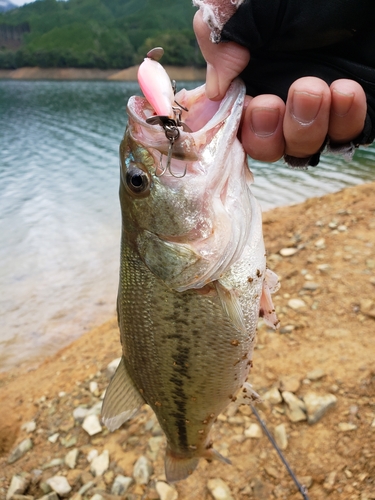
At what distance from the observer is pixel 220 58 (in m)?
1.51

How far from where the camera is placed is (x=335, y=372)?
3.31 meters

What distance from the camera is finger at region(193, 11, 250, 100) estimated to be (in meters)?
1.48

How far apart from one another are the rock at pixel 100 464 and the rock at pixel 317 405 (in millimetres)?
1632

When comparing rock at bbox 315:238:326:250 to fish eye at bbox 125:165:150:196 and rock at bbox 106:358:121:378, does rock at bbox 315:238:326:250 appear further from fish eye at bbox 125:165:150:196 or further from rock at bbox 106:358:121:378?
fish eye at bbox 125:165:150:196

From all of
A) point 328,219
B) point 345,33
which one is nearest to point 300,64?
point 345,33

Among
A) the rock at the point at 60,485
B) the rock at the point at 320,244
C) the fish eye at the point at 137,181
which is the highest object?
the fish eye at the point at 137,181

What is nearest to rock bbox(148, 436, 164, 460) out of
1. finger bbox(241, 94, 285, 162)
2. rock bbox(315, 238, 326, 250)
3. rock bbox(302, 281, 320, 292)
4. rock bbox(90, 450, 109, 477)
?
rock bbox(90, 450, 109, 477)

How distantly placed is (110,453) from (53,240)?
6.60 m

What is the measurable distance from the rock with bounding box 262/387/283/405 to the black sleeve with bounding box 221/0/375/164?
2.25 m

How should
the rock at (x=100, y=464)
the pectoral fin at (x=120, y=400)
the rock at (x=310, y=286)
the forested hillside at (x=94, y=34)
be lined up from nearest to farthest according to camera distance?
the pectoral fin at (x=120, y=400) < the rock at (x=100, y=464) < the rock at (x=310, y=286) < the forested hillside at (x=94, y=34)

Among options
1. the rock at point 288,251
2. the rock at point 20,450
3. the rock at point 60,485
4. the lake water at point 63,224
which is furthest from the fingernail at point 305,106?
the lake water at point 63,224

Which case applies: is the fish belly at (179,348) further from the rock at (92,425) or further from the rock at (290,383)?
the rock at (92,425)

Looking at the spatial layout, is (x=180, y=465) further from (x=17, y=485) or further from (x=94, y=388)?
(x=94, y=388)

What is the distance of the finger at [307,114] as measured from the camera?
1447 millimetres
